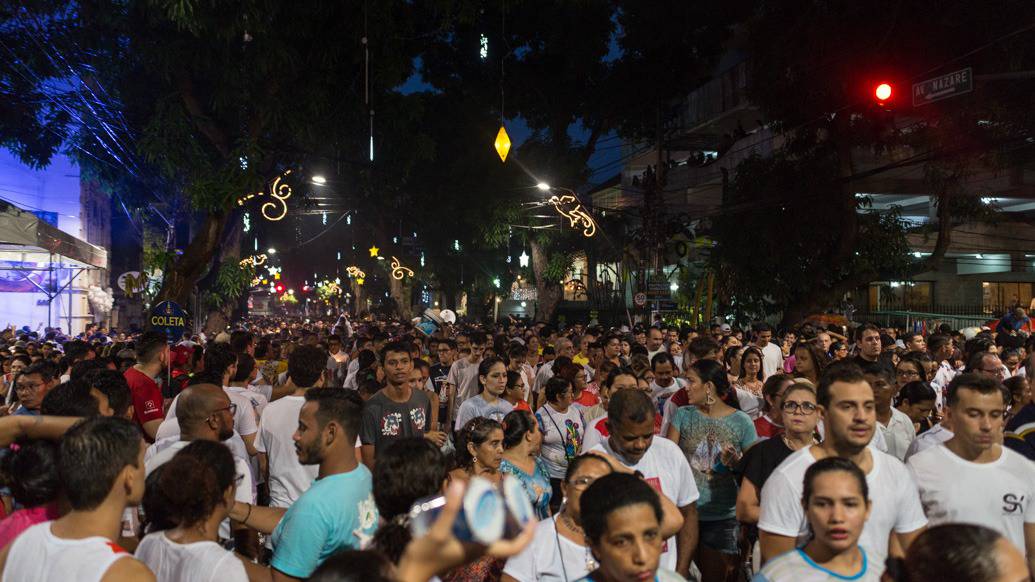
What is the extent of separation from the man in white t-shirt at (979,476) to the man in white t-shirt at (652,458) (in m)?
1.23

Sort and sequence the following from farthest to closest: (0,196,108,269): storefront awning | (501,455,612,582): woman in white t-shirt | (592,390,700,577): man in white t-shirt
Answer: (0,196,108,269): storefront awning
(592,390,700,577): man in white t-shirt
(501,455,612,582): woman in white t-shirt

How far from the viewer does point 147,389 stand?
7.22 m

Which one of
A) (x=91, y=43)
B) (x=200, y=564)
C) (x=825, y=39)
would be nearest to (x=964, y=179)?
(x=825, y=39)

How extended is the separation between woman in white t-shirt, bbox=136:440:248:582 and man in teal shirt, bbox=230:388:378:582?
29 centimetres

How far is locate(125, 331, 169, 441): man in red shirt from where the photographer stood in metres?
7.06

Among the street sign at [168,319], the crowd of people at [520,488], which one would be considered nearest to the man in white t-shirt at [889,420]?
the crowd of people at [520,488]

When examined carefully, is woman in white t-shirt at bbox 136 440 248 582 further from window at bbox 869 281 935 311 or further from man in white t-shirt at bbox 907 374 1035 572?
window at bbox 869 281 935 311

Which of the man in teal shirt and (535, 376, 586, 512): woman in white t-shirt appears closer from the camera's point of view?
the man in teal shirt

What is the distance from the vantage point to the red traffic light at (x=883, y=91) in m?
10.7

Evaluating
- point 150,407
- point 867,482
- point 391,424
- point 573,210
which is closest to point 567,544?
point 867,482

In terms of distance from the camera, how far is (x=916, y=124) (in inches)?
853

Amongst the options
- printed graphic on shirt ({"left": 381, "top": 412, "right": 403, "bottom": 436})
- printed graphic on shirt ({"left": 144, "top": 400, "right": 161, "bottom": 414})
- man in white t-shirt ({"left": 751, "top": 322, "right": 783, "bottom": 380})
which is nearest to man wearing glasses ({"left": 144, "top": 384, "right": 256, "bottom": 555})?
printed graphic on shirt ({"left": 381, "top": 412, "right": 403, "bottom": 436})

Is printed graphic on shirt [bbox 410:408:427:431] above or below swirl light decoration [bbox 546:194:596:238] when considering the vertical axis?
below

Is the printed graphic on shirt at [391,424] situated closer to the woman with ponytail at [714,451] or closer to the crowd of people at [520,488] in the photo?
the crowd of people at [520,488]
